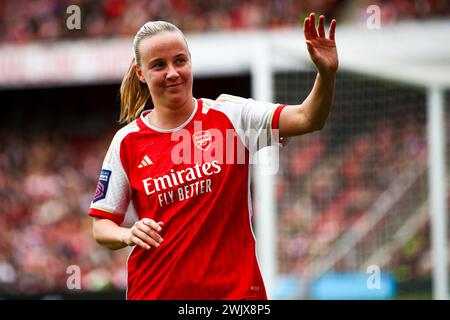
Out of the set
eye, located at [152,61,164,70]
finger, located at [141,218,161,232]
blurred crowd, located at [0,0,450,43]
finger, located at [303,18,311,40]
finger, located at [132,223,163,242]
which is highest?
blurred crowd, located at [0,0,450,43]

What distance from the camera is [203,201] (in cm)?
382

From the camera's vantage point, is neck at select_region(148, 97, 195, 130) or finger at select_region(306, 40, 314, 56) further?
neck at select_region(148, 97, 195, 130)

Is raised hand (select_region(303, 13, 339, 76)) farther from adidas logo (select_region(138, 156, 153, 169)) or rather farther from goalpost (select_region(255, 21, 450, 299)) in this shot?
goalpost (select_region(255, 21, 450, 299))

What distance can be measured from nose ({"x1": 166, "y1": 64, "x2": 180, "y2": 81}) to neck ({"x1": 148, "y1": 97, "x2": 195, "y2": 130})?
140mm

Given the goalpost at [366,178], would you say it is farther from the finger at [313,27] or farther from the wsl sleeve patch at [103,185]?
the finger at [313,27]

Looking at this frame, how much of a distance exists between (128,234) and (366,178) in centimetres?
881

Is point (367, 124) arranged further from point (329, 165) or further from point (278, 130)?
point (278, 130)

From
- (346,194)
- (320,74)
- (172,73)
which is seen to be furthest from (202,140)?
(346,194)

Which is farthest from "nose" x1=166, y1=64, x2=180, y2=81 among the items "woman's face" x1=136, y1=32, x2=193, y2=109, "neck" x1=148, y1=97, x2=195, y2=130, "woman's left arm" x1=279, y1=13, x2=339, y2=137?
"woman's left arm" x1=279, y1=13, x2=339, y2=137

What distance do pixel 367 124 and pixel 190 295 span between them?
827 centimetres

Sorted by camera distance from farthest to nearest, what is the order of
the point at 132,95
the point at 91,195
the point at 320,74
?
1. the point at 91,195
2. the point at 132,95
3. the point at 320,74

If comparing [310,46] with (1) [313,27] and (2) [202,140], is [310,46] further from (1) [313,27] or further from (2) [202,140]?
(2) [202,140]

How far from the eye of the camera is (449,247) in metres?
12.4

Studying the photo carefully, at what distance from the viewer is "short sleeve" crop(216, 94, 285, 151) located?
12.4 ft
